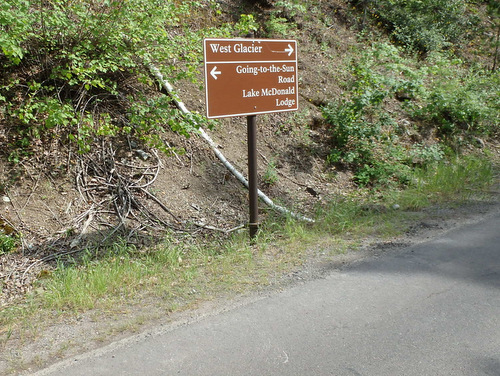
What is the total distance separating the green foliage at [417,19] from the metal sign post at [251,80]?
403 inches

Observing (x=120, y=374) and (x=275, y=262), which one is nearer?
(x=120, y=374)

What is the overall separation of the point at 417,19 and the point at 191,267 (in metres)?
13.6

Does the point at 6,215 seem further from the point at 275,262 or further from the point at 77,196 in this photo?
the point at 275,262

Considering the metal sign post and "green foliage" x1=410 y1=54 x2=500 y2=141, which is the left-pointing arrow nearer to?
the metal sign post

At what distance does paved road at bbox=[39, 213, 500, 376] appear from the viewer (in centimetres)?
341

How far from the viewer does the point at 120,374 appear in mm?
3332

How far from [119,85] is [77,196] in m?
2.26

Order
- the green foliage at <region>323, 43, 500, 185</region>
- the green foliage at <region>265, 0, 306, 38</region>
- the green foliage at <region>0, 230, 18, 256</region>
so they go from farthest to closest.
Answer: the green foliage at <region>265, 0, 306, 38</region>
the green foliage at <region>323, 43, 500, 185</region>
the green foliage at <region>0, 230, 18, 256</region>

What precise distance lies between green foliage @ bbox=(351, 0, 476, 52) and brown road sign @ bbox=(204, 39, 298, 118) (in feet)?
33.4

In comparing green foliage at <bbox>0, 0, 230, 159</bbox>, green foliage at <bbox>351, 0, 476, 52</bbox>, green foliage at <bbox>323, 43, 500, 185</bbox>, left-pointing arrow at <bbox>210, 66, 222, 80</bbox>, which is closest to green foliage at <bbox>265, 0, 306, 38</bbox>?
green foliage at <bbox>323, 43, 500, 185</bbox>

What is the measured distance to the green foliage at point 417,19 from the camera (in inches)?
606

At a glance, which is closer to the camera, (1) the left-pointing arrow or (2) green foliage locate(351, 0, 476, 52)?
(1) the left-pointing arrow

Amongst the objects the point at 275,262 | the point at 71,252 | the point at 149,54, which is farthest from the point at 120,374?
the point at 149,54

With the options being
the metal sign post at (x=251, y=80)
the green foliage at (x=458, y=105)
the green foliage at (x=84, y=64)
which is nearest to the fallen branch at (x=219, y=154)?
the green foliage at (x=84, y=64)
